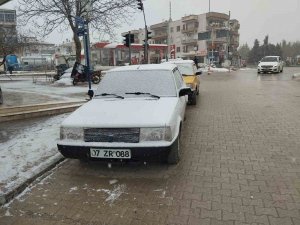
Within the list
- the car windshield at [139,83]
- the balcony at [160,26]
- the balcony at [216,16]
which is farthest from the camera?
the balcony at [160,26]

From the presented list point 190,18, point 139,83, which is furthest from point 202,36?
point 139,83

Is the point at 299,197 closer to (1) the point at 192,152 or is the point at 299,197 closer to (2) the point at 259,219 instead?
(2) the point at 259,219

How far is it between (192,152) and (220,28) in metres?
64.3

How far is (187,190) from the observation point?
4.32 meters

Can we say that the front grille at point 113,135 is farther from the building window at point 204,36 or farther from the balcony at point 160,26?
the balcony at point 160,26

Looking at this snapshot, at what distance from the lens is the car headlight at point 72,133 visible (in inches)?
190

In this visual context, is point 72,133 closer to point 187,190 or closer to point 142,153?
point 142,153

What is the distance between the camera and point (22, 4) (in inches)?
830

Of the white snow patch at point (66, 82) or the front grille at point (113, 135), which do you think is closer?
the front grille at point (113, 135)

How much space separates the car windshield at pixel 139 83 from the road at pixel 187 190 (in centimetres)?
122

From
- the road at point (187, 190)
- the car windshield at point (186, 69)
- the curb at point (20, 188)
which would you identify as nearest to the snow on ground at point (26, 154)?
the curb at point (20, 188)

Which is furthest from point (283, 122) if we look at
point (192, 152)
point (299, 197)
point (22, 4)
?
point (22, 4)

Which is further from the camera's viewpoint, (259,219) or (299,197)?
(299,197)

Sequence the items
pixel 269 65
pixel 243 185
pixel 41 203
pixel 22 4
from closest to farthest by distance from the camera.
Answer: pixel 41 203
pixel 243 185
pixel 22 4
pixel 269 65
